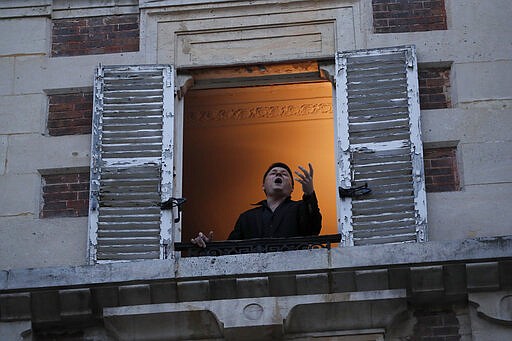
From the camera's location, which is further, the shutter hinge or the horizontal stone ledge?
the shutter hinge

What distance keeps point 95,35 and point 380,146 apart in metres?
2.94

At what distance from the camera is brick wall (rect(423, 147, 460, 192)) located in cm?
1399

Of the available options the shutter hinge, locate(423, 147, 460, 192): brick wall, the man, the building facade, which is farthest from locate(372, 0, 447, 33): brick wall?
the man

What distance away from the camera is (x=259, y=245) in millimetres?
13797

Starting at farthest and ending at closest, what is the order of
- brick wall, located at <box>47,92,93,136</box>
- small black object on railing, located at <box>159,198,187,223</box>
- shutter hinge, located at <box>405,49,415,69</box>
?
brick wall, located at <box>47,92,93,136</box> < shutter hinge, located at <box>405,49,415,69</box> < small black object on railing, located at <box>159,198,187,223</box>

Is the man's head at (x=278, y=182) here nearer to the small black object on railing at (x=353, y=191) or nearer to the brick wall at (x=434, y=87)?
the small black object on railing at (x=353, y=191)

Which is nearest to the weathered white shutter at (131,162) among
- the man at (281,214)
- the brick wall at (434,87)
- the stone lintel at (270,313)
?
the man at (281,214)

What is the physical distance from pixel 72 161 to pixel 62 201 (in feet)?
1.25

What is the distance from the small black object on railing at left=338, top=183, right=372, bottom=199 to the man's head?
44.7 inches

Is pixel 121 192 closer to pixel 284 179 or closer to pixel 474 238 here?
pixel 284 179

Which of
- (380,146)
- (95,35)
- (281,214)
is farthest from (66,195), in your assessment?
(380,146)

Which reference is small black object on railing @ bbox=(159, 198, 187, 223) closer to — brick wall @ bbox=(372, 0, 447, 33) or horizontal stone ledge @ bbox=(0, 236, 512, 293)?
horizontal stone ledge @ bbox=(0, 236, 512, 293)

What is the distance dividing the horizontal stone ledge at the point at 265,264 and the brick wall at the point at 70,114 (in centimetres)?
169

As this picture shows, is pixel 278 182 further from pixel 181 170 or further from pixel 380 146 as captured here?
pixel 380 146
